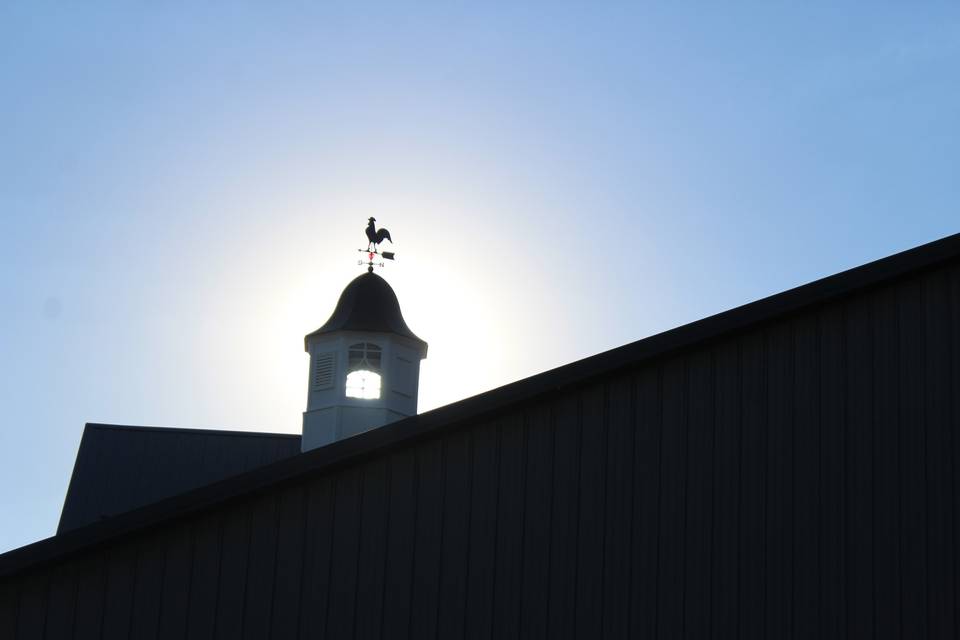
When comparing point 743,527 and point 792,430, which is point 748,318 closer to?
point 792,430

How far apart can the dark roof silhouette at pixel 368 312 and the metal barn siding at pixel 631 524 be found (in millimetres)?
17335

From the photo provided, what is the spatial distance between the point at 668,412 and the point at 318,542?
309 cm

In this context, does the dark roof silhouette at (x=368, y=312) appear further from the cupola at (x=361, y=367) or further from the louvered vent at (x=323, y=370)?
the louvered vent at (x=323, y=370)

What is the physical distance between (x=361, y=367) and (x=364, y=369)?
0.25 feet

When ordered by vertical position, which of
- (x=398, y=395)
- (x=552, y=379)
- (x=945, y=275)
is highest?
(x=398, y=395)

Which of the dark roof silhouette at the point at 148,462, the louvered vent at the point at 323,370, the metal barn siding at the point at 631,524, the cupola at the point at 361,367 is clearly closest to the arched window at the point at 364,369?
the cupola at the point at 361,367

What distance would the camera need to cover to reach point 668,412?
11234 mm

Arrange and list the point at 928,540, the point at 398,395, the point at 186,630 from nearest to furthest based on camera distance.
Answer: the point at 186,630, the point at 928,540, the point at 398,395

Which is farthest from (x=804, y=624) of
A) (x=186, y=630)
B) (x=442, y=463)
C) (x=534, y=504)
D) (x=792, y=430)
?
(x=186, y=630)

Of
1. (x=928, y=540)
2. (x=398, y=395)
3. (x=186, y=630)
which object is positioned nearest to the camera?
(x=186, y=630)

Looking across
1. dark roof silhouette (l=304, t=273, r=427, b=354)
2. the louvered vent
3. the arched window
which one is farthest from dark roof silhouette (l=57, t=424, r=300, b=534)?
dark roof silhouette (l=304, t=273, r=427, b=354)

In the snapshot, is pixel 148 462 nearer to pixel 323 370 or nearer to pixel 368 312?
pixel 323 370

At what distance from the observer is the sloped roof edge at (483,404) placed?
10164 mm

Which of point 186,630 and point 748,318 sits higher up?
point 748,318
